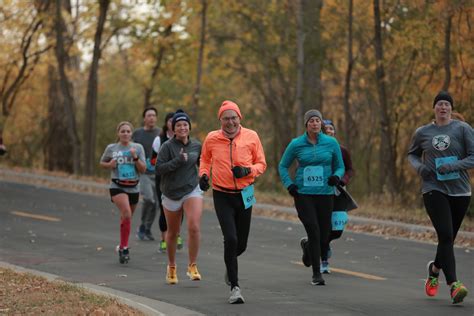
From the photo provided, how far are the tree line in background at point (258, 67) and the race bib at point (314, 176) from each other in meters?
12.3

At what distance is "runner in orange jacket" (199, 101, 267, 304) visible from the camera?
37.2 ft

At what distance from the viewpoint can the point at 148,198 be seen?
695 inches

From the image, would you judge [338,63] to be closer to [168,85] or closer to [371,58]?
[371,58]

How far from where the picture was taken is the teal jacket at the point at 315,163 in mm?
12750

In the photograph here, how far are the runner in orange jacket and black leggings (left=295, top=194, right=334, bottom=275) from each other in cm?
128

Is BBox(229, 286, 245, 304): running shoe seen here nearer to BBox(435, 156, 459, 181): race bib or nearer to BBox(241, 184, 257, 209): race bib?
BBox(241, 184, 257, 209): race bib

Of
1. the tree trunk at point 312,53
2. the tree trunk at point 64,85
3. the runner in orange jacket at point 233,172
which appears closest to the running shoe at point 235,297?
the runner in orange jacket at point 233,172

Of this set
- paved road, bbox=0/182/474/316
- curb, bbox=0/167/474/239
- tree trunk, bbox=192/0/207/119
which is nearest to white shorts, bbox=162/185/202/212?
paved road, bbox=0/182/474/316

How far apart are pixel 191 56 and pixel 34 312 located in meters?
29.8

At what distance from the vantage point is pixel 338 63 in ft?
120

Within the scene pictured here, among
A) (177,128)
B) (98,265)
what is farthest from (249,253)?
(177,128)

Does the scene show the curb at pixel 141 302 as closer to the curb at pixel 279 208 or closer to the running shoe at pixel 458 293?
the running shoe at pixel 458 293

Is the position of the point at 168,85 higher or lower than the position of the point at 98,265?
higher

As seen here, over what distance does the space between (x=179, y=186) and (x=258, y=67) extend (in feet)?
92.6
